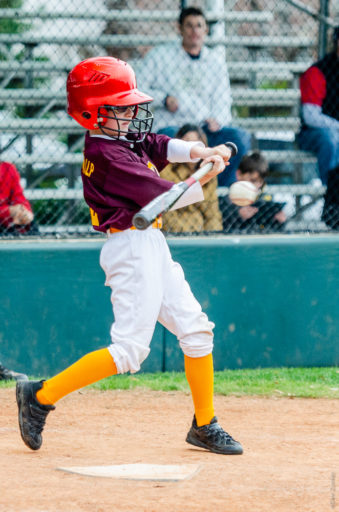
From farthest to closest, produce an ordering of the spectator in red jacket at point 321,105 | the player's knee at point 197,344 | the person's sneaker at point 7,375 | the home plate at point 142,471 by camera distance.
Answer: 1. the spectator in red jacket at point 321,105
2. the person's sneaker at point 7,375
3. the player's knee at point 197,344
4. the home plate at point 142,471

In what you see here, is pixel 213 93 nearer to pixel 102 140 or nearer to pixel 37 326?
pixel 37 326

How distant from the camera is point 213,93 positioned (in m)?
6.78

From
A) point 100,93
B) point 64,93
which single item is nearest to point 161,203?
point 100,93

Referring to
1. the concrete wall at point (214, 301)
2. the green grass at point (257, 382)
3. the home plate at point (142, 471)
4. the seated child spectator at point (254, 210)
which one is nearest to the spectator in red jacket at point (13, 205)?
the concrete wall at point (214, 301)

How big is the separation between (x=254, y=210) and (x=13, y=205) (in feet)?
5.93

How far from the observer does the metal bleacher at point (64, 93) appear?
22.8 ft

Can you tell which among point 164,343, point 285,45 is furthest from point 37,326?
point 285,45

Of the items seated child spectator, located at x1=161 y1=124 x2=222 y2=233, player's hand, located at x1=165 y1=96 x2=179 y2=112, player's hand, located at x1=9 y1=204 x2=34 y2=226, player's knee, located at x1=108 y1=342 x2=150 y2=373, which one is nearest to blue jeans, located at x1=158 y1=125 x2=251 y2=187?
player's hand, located at x1=165 y1=96 x2=179 y2=112

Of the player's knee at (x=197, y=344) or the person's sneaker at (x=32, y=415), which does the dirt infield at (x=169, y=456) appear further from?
the player's knee at (x=197, y=344)

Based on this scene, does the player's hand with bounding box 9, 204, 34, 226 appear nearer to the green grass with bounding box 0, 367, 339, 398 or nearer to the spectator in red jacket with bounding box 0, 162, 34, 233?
the spectator in red jacket with bounding box 0, 162, 34, 233

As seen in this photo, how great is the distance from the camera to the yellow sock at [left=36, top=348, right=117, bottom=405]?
11.3ft

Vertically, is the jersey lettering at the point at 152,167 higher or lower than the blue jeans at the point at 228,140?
higher

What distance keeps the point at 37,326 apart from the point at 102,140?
2.31 metres

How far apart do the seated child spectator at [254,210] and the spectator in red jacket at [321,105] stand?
0.78m
